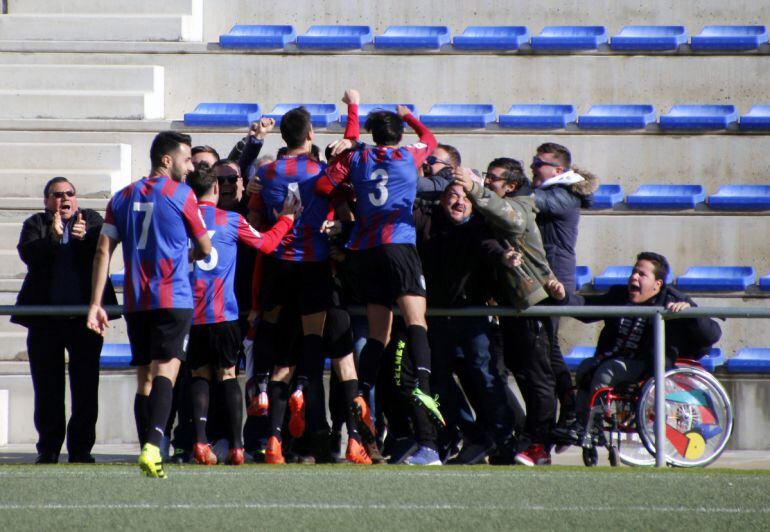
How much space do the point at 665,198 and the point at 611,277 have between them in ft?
3.31

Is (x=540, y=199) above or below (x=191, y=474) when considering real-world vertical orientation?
above

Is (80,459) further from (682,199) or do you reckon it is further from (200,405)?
(682,199)

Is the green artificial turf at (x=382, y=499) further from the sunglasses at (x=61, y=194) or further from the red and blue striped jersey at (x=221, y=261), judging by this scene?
the sunglasses at (x=61, y=194)

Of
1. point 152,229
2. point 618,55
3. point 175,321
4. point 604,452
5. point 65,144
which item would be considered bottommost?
point 604,452

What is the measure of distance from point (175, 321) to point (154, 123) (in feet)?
19.7

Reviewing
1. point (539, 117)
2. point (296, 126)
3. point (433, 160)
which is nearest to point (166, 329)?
point (296, 126)

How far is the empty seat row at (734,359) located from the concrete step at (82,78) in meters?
4.83

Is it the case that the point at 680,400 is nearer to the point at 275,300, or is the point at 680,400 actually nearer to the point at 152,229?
the point at 275,300

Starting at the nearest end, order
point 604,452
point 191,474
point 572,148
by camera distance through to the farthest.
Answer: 1. point 191,474
2. point 604,452
3. point 572,148

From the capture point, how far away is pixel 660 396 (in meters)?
7.81

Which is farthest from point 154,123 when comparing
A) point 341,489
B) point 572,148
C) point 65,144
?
point 341,489

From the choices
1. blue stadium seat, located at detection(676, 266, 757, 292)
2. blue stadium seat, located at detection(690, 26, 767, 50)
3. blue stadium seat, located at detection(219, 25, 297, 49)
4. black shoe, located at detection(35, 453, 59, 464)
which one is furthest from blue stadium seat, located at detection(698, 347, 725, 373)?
black shoe, located at detection(35, 453, 59, 464)

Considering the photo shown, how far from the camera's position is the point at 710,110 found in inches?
495

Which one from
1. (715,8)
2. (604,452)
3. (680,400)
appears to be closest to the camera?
(680,400)
